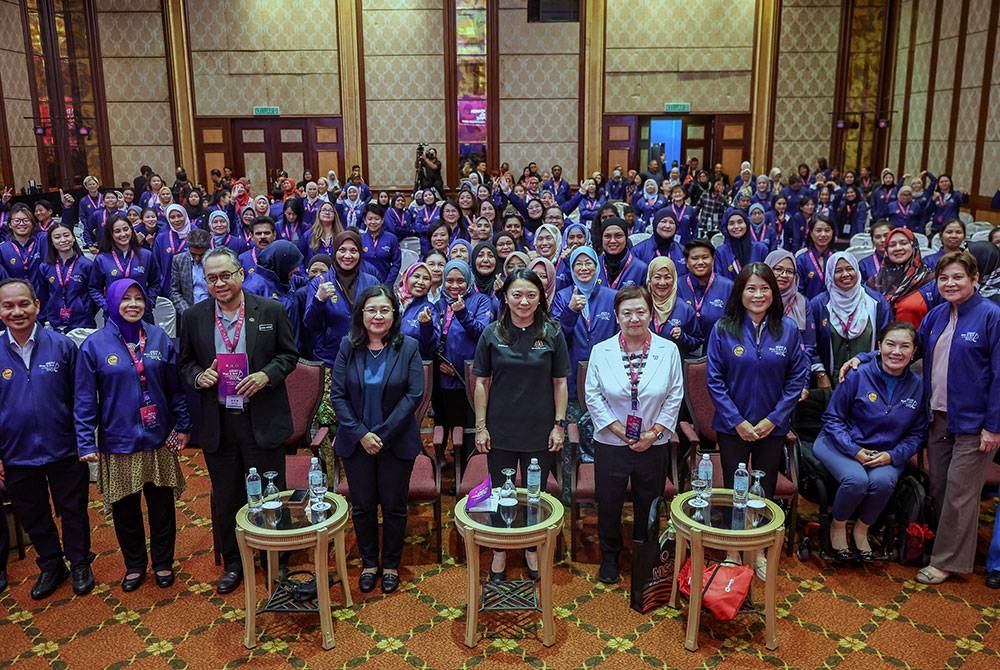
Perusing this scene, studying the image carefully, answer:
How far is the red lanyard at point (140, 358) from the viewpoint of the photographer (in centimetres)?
367

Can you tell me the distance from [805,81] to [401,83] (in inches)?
337

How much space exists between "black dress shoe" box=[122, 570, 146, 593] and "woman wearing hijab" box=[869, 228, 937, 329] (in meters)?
4.79

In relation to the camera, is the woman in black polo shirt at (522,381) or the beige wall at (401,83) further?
the beige wall at (401,83)

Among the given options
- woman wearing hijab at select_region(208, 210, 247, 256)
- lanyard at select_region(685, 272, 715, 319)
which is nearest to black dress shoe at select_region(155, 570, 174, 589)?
lanyard at select_region(685, 272, 715, 319)

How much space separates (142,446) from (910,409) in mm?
3857

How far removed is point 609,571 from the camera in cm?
403

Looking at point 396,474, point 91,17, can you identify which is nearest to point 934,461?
point 396,474

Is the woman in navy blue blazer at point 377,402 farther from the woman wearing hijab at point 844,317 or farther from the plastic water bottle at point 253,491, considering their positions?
the woman wearing hijab at point 844,317

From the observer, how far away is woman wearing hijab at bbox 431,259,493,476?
15.6ft

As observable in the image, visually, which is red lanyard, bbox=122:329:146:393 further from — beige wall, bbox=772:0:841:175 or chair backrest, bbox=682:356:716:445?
beige wall, bbox=772:0:841:175

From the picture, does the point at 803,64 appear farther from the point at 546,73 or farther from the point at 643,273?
the point at 643,273

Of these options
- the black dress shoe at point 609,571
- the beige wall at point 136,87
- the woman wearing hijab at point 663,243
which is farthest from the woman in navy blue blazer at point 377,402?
the beige wall at point 136,87

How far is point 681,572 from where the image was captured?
3.64 metres

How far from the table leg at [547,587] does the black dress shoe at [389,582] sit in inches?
33.5
